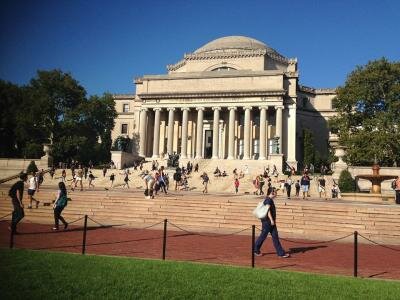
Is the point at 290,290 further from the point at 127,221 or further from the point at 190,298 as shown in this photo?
the point at 127,221

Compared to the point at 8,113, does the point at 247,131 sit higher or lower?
lower

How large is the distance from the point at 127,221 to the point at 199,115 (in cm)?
4379

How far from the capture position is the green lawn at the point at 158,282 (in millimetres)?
7637

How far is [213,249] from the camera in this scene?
45.4 feet

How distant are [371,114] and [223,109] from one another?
70.6 ft

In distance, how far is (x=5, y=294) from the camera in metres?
7.22

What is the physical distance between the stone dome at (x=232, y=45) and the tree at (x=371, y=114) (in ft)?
84.0

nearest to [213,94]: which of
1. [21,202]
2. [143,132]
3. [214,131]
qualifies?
[214,131]

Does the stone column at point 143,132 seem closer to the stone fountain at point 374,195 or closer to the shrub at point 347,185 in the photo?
the shrub at point 347,185

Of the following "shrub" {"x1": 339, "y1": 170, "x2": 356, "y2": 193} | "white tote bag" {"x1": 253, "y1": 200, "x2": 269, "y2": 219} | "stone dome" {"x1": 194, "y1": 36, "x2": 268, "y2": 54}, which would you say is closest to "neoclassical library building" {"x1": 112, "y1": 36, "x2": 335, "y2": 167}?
"stone dome" {"x1": 194, "y1": 36, "x2": 268, "y2": 54}

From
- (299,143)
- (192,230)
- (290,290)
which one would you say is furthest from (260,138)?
(290,290)

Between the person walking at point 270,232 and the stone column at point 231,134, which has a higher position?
the stone column at point 231,134

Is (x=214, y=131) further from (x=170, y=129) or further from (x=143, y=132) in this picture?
(x=143, y=132)

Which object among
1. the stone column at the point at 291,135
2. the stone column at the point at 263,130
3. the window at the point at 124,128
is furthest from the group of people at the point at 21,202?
the window at the point at 124,128
